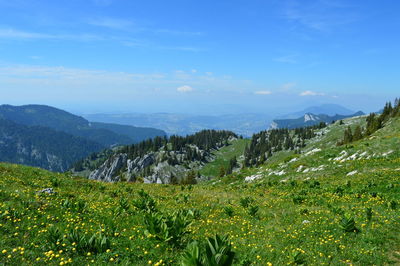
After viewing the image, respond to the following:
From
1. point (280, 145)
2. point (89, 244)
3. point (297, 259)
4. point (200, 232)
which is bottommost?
point (280, 145)

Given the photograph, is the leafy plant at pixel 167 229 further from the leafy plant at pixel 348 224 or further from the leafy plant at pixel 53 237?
the leafy plant at pixel 348 224

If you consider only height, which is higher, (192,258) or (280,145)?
(192,258)

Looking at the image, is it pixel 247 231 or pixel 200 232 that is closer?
pixel 200 232

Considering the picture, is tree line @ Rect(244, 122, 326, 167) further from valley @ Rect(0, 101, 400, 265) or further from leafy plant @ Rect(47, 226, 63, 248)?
leafy plant @ Rect(47, 226, 63, 248)

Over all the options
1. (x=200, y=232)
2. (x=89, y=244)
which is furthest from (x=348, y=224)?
(x=89, y=244)

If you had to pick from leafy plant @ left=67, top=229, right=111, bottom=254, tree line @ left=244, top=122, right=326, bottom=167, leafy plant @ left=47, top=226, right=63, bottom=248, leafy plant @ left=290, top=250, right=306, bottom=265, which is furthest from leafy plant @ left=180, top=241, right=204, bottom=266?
tree line @ left=244, top=122, right=326, bottom=167

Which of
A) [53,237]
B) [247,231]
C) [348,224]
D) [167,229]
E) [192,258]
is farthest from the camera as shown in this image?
[247,231]

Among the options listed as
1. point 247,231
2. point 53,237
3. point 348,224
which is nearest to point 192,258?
point 53,237

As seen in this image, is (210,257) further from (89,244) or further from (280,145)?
(280,145)

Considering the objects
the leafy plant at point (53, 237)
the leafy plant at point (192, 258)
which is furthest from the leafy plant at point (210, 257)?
the leafy plant at point (53, 237)

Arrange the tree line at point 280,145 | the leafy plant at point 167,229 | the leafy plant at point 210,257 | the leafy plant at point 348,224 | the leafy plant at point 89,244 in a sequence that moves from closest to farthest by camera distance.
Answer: the leafy plant at point 210,257
the leafy plant at point 89,244
the leafy plant at point 167,229
the leafy plant at point 348,224
the tree line at point 280,145

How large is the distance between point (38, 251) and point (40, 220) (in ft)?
7.91

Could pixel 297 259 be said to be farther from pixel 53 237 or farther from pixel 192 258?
pixel 53 237

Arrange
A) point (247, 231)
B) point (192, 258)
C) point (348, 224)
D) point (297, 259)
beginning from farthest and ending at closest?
point (247, 231) < point (348, 224) < point (297, 259) < point (192, 258)
